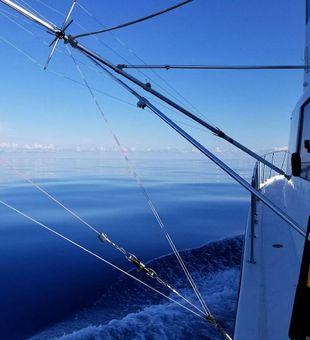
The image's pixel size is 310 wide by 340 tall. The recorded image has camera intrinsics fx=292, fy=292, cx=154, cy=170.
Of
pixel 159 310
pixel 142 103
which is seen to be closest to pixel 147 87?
pixel 142 103

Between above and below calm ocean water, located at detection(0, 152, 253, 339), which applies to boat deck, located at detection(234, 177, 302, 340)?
above

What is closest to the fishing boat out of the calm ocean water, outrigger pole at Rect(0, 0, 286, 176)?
outrigger pole at Rect(0, 0, 286, 176)

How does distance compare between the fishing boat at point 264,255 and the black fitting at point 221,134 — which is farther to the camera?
the black fitting at point 221,134

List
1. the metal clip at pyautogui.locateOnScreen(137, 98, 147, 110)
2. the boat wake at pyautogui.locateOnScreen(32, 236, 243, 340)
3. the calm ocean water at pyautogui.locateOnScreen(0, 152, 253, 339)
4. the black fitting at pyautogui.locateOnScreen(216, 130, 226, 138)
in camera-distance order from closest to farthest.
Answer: the metal clip at pyautogui.locateOnScreen(137, 98, 147, 110) < the black fitting at pyautogui.locateOnScreen(216, 130, 226, 138) < the boat wake at pyautogui.locateOnScreen(32, 236, 243, 340) < the calm ocean water at pyautogui.locateOnScreen(0, 152, 253, 339)

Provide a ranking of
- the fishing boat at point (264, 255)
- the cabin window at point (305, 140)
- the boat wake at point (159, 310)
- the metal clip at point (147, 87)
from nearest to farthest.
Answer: the fishing boat at point (264, 255), the metal clip at point (147, 87), the boat wake at point (159, 310), the cabin window at point (305, 140)

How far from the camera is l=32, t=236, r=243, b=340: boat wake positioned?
3.94m

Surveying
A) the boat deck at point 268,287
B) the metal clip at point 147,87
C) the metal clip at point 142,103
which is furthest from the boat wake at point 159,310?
the metal clip at point 147,87

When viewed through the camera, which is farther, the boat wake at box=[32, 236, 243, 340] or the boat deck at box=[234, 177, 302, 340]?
the boat wake at box=[32, 236, 243, 340]

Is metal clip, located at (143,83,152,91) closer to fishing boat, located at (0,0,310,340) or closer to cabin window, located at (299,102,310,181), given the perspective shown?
fishing boat, located at (0,0,310,340)

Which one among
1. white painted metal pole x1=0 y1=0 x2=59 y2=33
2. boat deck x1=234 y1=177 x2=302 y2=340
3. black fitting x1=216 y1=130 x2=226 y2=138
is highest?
white painted metal pole x1=0 y1=0 x2=59 y2=33

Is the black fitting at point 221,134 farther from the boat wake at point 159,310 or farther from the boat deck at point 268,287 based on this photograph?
the boat wake at point 159,310

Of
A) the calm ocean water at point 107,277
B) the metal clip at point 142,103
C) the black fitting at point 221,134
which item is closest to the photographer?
the metal clip at point 142,103

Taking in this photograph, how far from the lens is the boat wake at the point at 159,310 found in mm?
3941

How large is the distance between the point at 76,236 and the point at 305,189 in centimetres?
683
